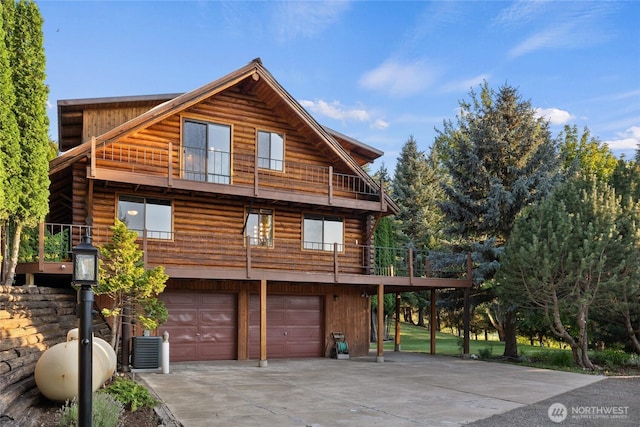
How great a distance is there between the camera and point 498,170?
2295 cm

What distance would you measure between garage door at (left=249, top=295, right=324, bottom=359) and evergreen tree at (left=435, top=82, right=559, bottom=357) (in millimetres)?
6426

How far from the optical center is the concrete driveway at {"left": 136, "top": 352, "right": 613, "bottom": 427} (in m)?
9.51

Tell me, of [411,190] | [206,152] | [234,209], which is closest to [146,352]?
[234,209]

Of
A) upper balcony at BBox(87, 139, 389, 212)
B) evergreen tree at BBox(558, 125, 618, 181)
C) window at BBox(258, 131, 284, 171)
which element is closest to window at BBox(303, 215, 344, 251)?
upper balcony at BBox(87, 139, 389, 212)

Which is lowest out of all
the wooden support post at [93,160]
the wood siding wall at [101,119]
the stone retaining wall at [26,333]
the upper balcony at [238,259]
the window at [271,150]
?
the stone retaining wall at [26,333]

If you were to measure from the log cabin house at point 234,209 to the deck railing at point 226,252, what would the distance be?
1.9 inches

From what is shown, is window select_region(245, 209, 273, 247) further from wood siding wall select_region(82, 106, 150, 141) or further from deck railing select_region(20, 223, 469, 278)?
wood siding wall select_region(82, 106, 150, 141)

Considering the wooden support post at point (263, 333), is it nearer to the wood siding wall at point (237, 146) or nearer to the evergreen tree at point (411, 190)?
the wood siding wall at point (237, 146)

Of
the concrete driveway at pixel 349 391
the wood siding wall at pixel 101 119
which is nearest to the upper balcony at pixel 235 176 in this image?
the wood siding wall at pixel 101 119

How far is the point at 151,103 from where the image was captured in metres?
19.8

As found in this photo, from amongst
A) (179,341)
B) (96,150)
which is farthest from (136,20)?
(179,341)

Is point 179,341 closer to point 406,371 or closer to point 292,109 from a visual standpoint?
point 406,371

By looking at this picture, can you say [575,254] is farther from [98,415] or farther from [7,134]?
[7,134]

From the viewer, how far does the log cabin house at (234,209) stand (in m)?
17.3
